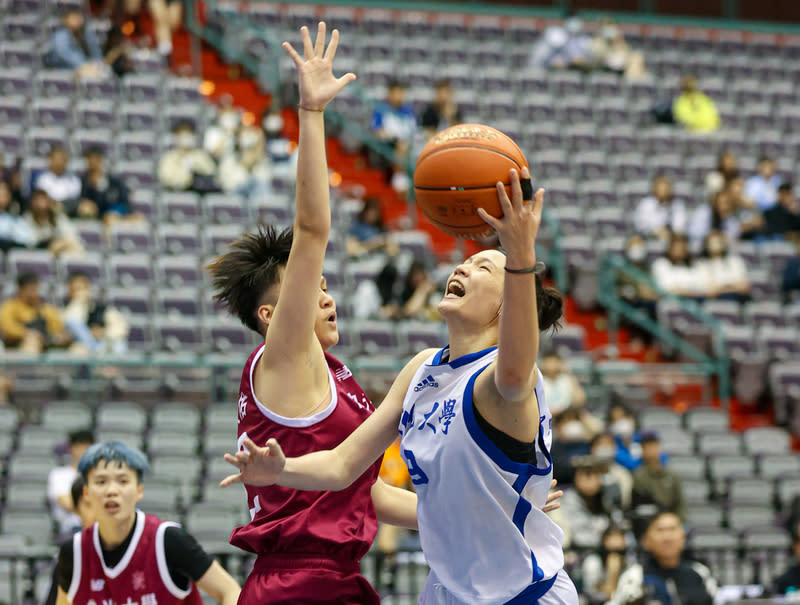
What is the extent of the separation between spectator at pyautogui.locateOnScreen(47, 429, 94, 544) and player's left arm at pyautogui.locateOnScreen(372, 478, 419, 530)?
162 inches

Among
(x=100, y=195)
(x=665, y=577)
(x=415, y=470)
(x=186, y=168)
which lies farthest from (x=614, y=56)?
(x=415, y=470)

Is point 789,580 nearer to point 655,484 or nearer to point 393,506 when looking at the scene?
point 655,484

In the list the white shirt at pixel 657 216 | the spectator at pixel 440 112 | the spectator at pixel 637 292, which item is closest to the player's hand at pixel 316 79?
the spectator at pixel 637 292

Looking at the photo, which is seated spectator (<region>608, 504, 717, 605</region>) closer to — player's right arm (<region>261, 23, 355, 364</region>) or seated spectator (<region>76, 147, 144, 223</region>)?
player's right arm (<region>261, 23, 355, 364</region>)

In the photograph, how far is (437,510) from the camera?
11.0ft

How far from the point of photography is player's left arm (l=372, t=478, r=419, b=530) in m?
3.95

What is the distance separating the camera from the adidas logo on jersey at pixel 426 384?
344cm

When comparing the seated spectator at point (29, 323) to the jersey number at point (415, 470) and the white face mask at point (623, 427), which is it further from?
the jersey number at point (415, 470)

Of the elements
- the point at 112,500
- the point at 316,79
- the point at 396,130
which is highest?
the point at 396,130

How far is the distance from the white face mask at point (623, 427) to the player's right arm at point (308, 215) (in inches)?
269

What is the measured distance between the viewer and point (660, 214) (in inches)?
563

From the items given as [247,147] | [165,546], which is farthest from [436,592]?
[247,147]

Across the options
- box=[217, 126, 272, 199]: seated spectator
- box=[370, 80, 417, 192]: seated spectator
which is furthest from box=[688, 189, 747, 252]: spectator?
box=[217, 126, 272, 199]: seated spectator

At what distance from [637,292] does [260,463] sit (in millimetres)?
10290
